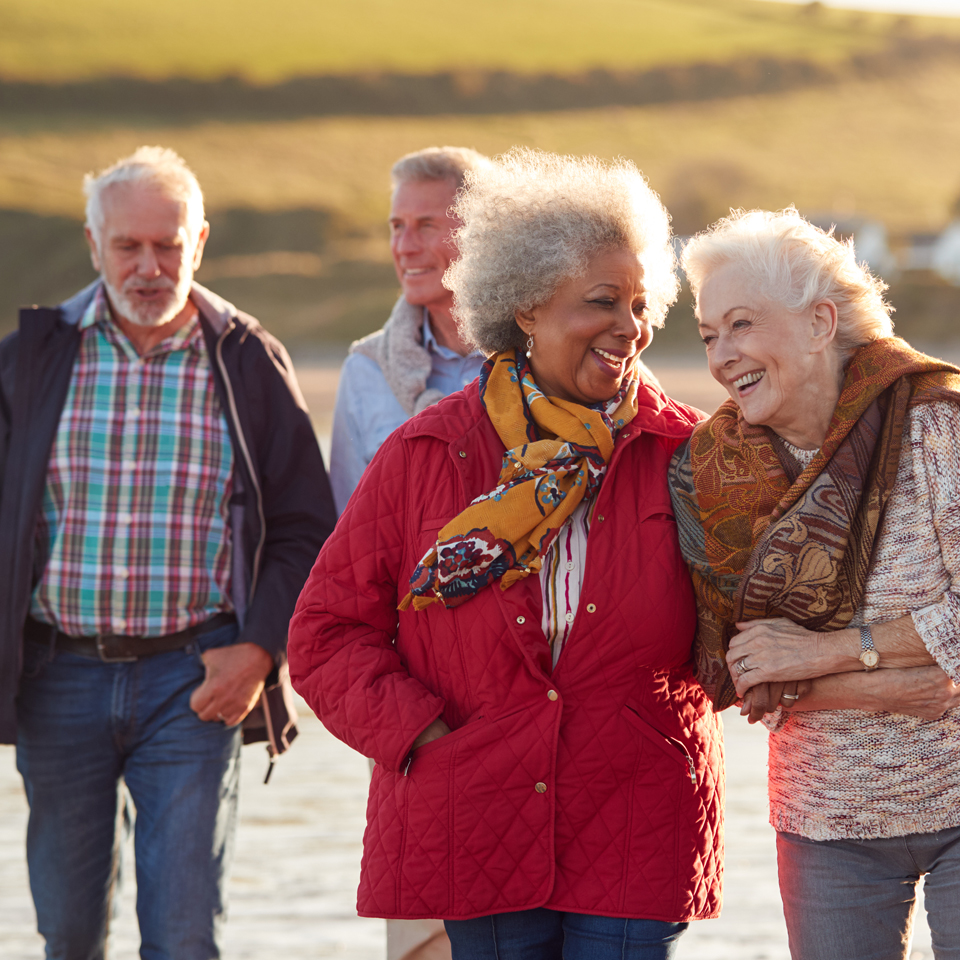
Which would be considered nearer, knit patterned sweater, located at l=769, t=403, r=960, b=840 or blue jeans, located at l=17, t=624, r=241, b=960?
knit patterned sweater, located at l=769, t=403, r=960, b=840

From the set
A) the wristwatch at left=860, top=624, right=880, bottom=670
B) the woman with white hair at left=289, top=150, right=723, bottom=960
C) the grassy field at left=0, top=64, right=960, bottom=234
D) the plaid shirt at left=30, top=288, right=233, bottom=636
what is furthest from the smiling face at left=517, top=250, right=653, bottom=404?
the grassy field at left=0, top=64, right=960, bottom=234

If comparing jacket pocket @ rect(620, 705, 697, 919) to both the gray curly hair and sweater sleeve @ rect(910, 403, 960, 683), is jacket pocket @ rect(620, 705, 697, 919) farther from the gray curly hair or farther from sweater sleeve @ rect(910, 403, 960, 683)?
the gray curly hair

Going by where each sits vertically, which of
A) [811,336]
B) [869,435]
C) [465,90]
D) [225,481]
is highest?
[465,90]

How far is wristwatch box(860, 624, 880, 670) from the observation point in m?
2.14

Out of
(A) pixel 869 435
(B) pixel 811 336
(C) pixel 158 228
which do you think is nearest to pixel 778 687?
(A) pixel 869 435

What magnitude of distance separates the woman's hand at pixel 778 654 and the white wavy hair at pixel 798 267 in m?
0.54

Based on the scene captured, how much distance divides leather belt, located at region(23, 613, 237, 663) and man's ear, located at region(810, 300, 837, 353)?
174cm

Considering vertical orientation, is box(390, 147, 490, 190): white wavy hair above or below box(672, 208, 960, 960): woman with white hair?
above

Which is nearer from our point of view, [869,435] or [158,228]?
[869,435]

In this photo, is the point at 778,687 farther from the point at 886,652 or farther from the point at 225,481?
the point at 225,481

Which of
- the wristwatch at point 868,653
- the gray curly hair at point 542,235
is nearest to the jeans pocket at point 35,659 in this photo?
the gray curly hair at point 542,235

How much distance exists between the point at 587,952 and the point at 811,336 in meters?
1.18

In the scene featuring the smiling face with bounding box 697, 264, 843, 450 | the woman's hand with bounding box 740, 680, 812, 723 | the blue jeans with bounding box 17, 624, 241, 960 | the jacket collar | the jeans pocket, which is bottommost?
the blue jeans with bounding box 17, 624, 241, 960

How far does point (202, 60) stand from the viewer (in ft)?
238
